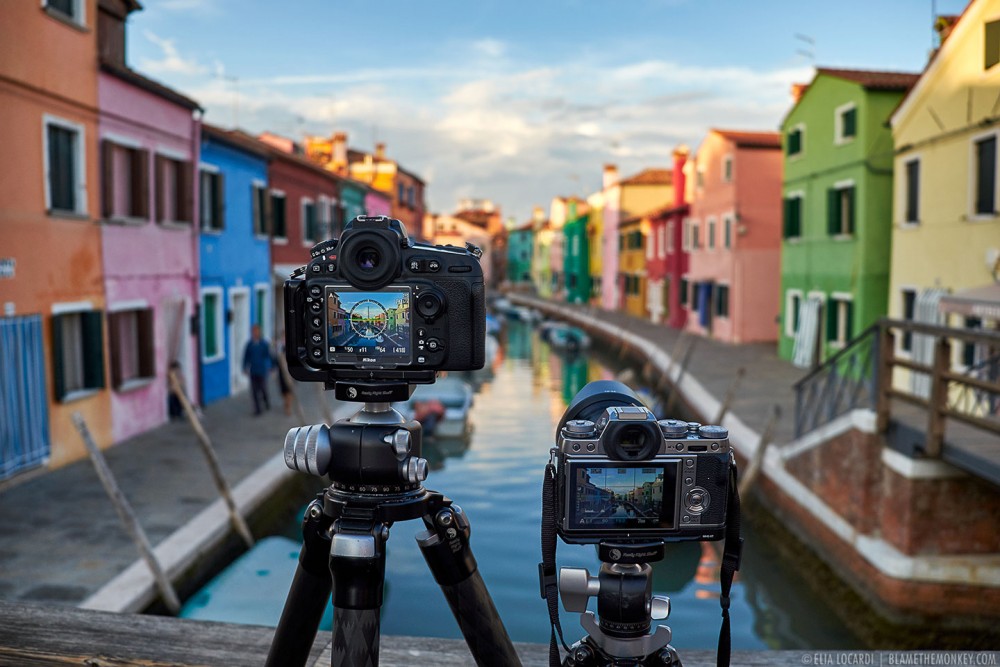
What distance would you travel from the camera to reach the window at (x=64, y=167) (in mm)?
11812

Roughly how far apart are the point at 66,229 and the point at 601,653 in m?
12.3

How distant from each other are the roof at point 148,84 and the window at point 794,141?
53.4 ft

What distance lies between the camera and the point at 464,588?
212 centimetres

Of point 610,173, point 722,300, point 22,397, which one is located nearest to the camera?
point 22,397

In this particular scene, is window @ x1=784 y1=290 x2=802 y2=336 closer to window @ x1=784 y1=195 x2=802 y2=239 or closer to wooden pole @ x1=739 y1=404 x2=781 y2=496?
window @ x1=784 y1=195 x2=802 y2=239

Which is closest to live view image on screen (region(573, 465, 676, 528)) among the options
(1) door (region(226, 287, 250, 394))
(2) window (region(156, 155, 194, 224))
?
(2) window (region(156, 155, 194, 224))

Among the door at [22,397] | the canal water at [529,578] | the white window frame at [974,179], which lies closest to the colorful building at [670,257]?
the canal water at [529,578]

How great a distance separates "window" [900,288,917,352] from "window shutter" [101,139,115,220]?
1469 centimetres

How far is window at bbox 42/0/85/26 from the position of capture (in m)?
11.8

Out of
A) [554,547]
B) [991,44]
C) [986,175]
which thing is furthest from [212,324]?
[554,547]

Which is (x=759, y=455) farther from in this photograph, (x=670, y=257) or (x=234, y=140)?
(x=670, y=257)

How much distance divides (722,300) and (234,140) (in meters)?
19.1

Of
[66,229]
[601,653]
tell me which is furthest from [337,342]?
[66,229]

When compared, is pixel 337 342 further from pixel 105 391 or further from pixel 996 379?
pixel 105 391
